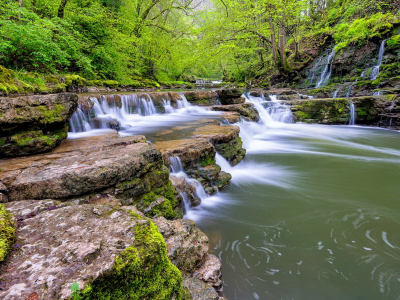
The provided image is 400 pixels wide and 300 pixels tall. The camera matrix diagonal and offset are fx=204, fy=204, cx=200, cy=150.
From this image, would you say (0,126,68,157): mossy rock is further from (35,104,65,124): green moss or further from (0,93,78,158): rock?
(35,104,65,124): green moss

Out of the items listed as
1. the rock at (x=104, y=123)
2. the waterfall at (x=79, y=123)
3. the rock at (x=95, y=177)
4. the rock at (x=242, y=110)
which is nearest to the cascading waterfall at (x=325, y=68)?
the rock at (x=242, y=110)

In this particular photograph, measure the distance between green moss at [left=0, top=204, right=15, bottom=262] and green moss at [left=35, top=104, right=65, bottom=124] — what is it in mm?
3042

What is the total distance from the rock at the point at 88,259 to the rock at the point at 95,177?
92cm

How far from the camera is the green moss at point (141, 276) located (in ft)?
3.43

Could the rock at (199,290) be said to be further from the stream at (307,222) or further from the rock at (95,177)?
the rock at (95,177)

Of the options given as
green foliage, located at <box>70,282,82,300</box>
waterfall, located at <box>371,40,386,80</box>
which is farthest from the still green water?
waterfall, located at <box>371,40,386,80</box>

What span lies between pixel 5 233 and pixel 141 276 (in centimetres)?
88

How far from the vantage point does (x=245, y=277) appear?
2523mm

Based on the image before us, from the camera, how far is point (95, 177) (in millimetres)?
2479

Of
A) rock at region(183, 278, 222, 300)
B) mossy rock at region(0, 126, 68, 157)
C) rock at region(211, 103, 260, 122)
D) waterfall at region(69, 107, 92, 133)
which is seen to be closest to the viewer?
rock at region(183, 278, 222, 300)

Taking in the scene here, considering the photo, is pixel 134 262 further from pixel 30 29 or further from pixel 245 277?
pixel 30 29

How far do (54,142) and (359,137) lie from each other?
10906 millimetres

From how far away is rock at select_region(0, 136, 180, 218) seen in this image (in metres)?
2.31

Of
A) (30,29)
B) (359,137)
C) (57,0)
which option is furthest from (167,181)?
(57,0)
